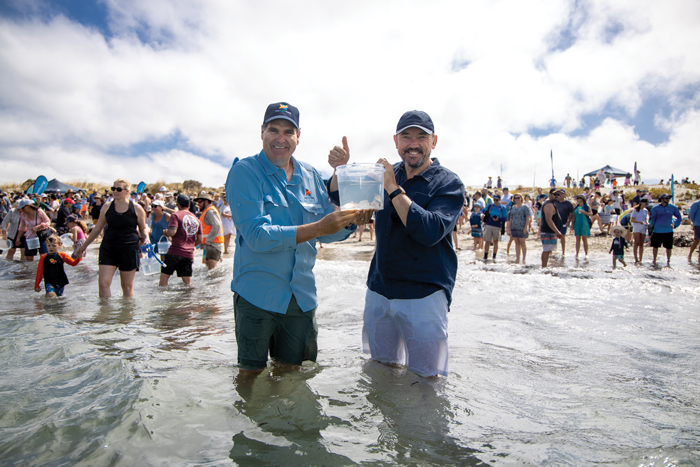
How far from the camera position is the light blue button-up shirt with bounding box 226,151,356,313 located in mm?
2480

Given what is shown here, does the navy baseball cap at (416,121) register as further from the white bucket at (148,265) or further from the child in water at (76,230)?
the child in water at (76,230)

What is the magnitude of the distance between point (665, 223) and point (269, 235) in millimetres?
13164

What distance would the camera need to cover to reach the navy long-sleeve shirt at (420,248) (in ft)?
9.01

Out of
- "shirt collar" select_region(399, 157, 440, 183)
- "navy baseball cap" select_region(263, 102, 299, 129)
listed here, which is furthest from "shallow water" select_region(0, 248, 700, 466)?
"navy baseball cap" select_region(263, 102, 299, 129)

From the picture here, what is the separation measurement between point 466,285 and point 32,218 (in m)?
11.4

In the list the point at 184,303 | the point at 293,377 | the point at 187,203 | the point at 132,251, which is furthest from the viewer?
the point at 187,203

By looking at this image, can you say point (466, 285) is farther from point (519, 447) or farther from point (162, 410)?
point (162, 410)

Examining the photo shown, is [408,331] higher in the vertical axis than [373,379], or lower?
Answer: higher

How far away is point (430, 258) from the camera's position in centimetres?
279

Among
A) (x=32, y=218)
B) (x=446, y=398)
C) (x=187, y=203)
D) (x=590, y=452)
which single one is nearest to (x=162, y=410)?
(x=446, y=398)

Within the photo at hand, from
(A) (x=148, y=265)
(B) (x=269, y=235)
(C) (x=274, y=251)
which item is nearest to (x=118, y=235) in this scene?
(A) (x=148, y=265)

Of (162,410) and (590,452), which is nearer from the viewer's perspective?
(590,452)

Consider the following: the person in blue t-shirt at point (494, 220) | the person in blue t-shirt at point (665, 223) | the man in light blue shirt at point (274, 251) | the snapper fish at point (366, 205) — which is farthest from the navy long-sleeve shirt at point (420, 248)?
the person in blue t-shirt at point (665, 223)

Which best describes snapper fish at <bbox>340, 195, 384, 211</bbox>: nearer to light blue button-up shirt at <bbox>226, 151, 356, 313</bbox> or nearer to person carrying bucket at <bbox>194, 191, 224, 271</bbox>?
light blue button-up shirt at <bbox>226, 151, 356, 313</bbox>
